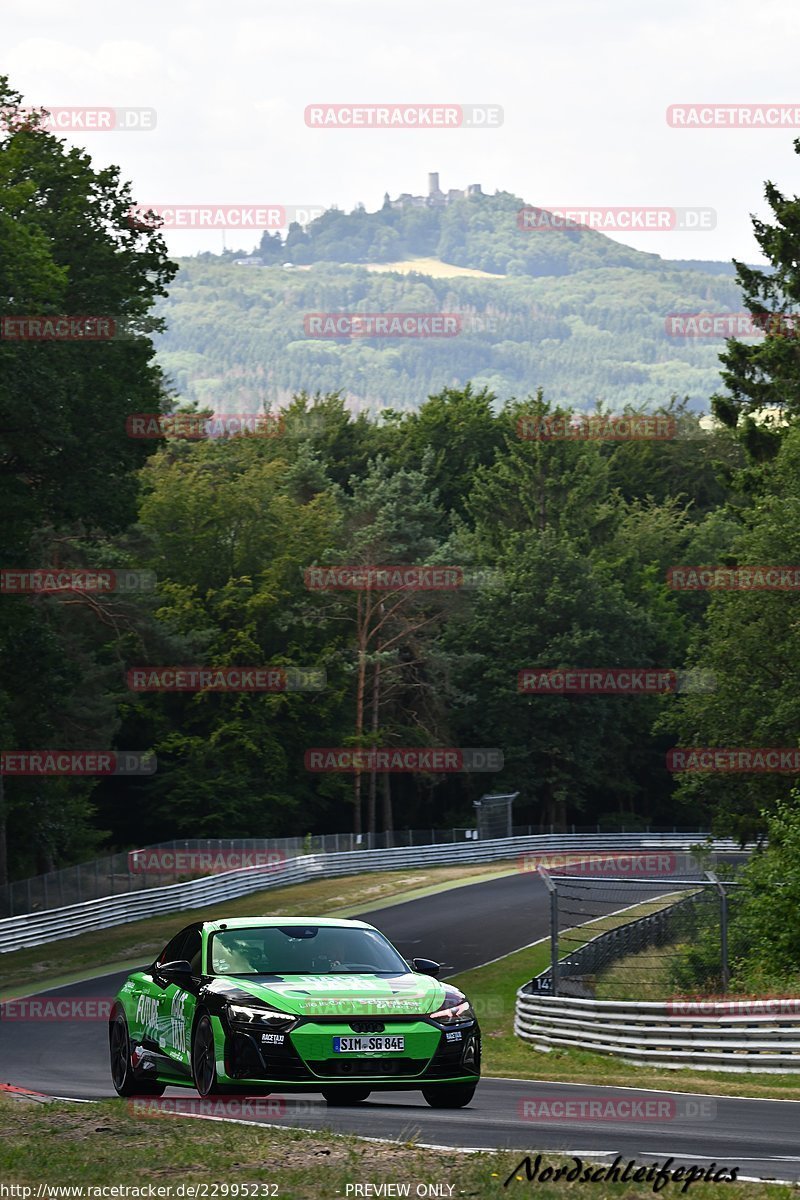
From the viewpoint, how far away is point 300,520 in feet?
281

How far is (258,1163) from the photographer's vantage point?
9617 millimetres

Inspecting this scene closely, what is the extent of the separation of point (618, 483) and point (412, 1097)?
102 m

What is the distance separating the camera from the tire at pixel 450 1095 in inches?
503

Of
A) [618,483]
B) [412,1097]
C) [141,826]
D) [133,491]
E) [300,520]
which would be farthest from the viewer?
[618,483]

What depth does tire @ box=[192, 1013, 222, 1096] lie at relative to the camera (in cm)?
1209

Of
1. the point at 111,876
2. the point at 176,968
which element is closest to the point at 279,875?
the point at 111,876

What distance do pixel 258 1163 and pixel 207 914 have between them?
131 ft

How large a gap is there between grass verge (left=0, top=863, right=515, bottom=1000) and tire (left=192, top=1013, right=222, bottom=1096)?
78.1ft

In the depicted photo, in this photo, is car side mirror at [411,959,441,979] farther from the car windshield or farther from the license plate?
the license plate

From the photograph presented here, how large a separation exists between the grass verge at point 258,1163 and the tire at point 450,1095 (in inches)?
85.0

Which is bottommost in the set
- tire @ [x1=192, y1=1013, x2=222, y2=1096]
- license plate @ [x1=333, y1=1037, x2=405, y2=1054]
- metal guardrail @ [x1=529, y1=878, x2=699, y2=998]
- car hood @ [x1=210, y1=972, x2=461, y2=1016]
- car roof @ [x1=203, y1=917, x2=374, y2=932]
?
metal guardrail @ [x1=529, y1=878, x2=699, y2=998]

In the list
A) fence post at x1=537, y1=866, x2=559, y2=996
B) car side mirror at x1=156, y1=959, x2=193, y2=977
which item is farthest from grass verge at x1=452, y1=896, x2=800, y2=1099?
car side mirror at x1=156, y1=959, x2=193, y2=977

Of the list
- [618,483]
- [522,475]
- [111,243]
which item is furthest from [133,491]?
[618,483]

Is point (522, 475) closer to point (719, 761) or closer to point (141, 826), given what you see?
point (141, 826)
